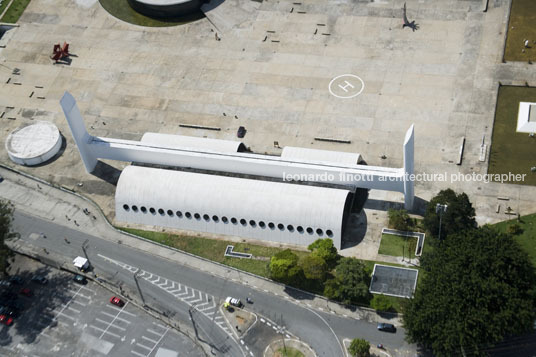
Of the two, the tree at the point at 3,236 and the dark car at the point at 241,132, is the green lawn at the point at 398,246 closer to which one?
the dark car at the point at 241,132

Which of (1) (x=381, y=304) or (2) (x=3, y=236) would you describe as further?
(2) (x=3, y=236)

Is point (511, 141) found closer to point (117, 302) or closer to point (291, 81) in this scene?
point (291, 81)

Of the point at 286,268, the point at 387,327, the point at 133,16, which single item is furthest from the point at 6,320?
the point at 133,16

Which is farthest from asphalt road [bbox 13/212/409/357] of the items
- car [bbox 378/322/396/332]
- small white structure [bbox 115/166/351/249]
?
small white structure [bbox 115/166/351/249]

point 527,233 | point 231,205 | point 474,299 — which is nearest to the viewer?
point 474,299

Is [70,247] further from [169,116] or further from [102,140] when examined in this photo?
[169,116]

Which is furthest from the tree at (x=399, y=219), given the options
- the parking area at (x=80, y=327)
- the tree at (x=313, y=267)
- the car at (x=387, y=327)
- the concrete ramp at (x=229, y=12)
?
the concrete ramp at (x=229, y=12)
